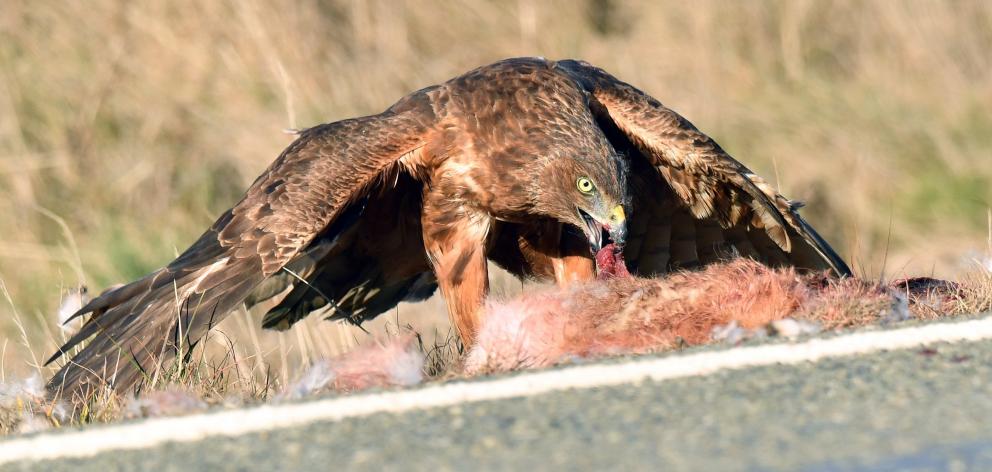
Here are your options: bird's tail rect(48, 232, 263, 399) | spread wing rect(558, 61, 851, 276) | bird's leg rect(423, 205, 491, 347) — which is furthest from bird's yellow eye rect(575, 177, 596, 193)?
bird's tail rect(48, 232, 263, 399)

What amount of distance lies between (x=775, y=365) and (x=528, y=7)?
7.74 meters

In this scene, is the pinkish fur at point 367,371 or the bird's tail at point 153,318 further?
the bird's tail at point 153,318

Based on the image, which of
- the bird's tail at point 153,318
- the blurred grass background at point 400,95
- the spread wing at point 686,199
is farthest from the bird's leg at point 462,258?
the blurred grass background at point 400,95

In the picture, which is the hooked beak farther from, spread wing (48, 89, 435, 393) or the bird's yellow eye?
A: spread wing (48, 89, 435, 393)

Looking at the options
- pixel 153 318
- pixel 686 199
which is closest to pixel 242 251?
pixel 153 318

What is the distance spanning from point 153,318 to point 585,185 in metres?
1.62

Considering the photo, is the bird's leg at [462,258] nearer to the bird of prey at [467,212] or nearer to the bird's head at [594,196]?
the bird of prey at [467,212]

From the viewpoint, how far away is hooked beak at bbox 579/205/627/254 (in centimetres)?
526

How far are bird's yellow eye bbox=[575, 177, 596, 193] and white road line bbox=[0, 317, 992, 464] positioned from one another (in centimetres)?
185

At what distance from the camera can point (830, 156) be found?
992cm

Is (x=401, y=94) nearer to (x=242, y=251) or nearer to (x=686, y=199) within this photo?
(x=686, y=199)

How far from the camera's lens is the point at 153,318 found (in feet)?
16.0

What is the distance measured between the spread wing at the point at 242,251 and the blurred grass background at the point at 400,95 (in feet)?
12.0

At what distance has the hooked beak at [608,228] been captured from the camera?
207 inches
